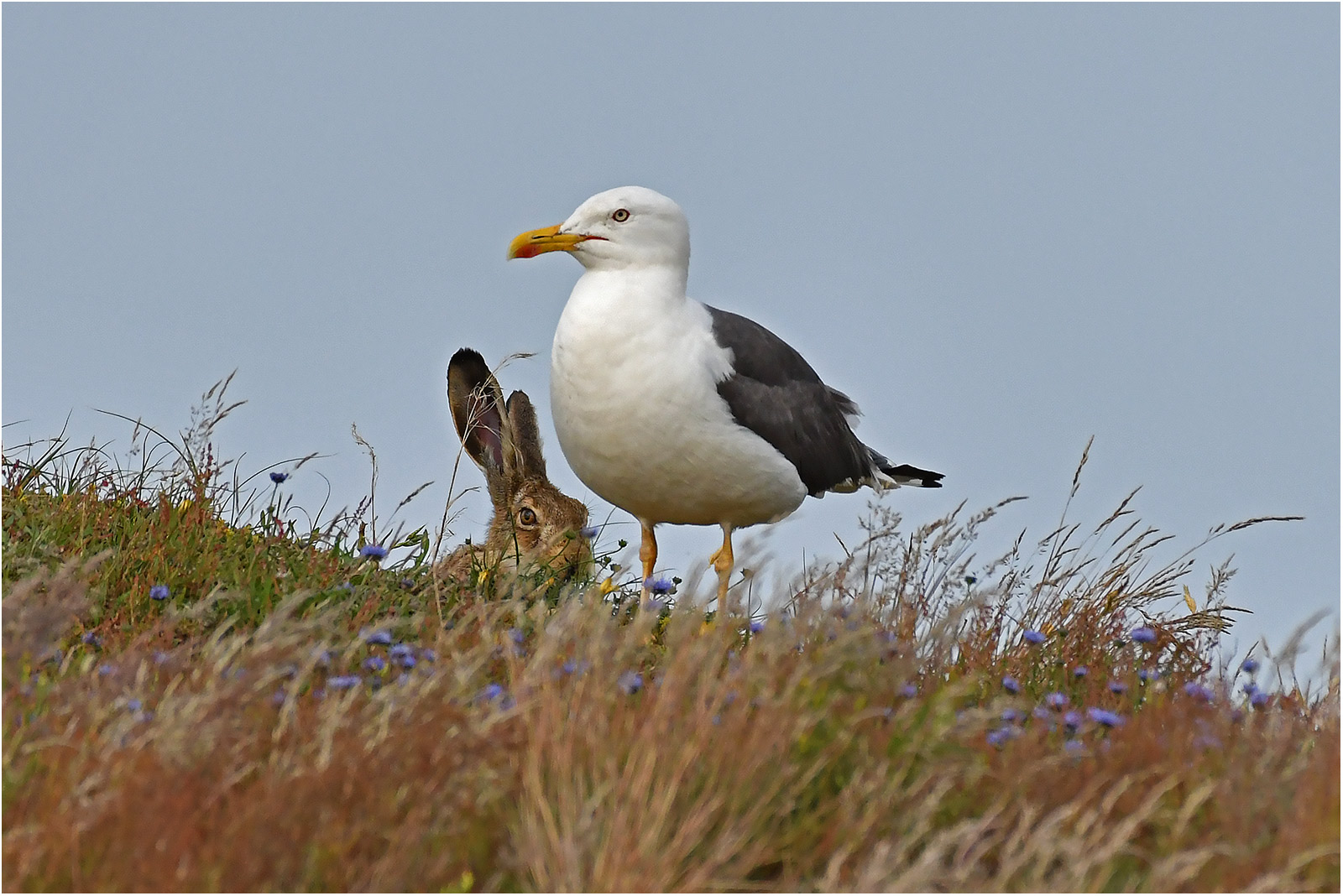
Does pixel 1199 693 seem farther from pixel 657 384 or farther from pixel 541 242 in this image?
pixel 541 242

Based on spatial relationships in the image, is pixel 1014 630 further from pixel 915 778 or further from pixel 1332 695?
pixel 915 778

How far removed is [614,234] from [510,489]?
6.64 ft

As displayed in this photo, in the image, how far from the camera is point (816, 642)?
5480 mm

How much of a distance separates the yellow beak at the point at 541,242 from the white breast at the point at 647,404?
8.2 inches

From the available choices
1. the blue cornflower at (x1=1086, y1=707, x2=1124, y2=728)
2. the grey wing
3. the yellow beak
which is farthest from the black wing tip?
the blue cornflower at (x1=1086, y1=707, x2=1124, y2=728)

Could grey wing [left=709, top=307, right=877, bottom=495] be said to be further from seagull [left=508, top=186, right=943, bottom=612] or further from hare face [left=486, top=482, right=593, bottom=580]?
hare face [left=486, top=482, right=593, bottom=580]

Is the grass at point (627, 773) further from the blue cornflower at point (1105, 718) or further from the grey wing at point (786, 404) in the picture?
the grey wing at point (786, 404)

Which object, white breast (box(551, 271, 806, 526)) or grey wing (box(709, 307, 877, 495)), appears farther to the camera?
grey wing (box(709, 307, 877, 495))

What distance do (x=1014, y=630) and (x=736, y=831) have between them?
3.37 meters

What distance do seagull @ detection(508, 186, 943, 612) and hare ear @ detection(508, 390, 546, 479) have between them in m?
1.08

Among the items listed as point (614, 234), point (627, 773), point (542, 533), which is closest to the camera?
point (627, 773)

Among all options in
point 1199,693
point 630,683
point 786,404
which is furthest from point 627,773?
point 786,404

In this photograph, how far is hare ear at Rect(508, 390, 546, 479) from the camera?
946 cm

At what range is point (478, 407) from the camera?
8750 mm
